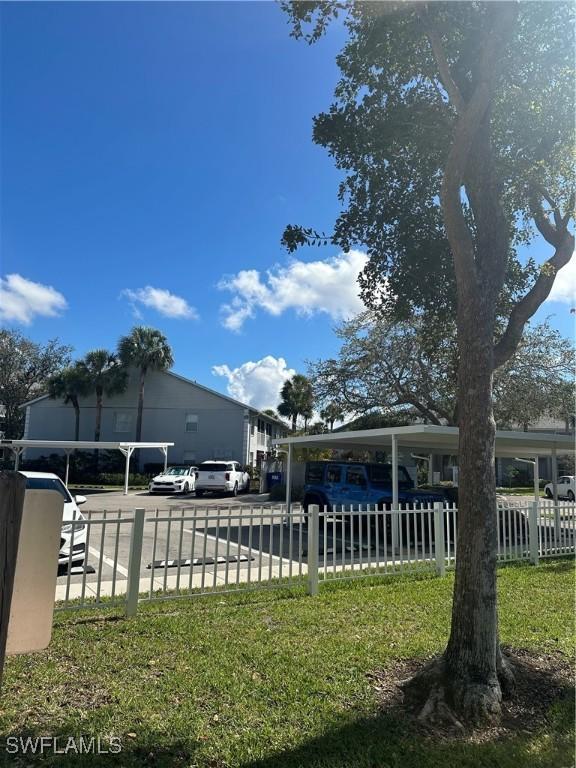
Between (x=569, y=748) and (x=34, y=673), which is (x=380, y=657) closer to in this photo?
(x=569, y=748)

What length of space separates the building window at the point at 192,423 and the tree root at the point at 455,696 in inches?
1277

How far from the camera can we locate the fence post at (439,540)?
8.23 meters

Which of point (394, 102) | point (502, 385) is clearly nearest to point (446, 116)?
point (394, 102)

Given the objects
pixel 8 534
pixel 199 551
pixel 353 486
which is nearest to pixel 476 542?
pixel 8 534

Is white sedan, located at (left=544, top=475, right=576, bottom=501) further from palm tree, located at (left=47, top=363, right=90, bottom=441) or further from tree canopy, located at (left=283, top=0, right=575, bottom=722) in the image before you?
palm tree, located at (left=47, top=363, right=90, bottom=441)

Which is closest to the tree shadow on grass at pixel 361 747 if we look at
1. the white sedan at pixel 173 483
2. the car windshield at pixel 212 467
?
the car windshield at pixel 212 467

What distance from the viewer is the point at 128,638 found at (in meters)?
4.90

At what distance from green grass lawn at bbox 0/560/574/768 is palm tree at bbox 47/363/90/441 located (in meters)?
31.7

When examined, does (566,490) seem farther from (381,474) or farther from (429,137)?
(429,137)

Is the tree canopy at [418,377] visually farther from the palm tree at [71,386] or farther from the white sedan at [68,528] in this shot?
the palm tree at [71,386]

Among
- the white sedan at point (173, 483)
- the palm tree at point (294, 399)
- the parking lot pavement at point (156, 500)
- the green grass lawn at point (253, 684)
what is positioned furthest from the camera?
the palm tree at point (294, 399)

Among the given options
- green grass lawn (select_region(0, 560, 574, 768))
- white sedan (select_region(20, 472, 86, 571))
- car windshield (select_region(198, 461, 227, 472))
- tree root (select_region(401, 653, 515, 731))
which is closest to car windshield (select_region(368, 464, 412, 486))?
white sedan (select_region(20, 472, 86, 571))

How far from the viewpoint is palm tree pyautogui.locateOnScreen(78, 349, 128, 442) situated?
117ft

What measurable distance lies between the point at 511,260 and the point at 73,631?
754cm
